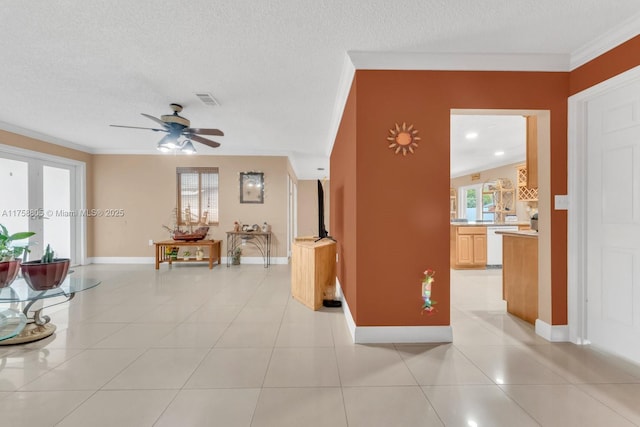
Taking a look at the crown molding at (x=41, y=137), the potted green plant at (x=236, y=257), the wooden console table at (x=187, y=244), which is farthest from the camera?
the potted green plant at (x=236, y=257)

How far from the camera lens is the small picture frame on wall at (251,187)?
21.5 feet

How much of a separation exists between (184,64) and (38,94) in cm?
224

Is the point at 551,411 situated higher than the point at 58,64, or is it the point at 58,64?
the point at 58,64

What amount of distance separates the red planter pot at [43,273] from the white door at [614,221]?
4.42 metres

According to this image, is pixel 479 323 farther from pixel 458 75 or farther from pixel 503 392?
pixel 458 75

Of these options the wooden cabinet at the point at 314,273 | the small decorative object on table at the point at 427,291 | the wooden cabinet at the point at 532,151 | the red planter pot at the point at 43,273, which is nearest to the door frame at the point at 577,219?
the wooden cabinet at the point at 532,151

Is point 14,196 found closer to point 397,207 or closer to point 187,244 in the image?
point 187,244

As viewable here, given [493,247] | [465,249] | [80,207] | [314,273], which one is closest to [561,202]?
[314,273]

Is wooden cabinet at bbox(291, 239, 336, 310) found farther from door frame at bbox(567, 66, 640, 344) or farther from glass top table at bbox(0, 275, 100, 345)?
door frame at bbox(567, 66, 640, 344)

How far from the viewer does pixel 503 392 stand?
1822mm

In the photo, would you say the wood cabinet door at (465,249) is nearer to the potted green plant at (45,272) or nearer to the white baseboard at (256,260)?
the white baseboard at (256,260)

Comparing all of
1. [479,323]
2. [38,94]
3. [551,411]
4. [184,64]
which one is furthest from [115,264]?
[551,411]

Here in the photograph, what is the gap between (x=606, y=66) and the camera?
7.54 feet

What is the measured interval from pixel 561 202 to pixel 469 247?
11.8 ft
